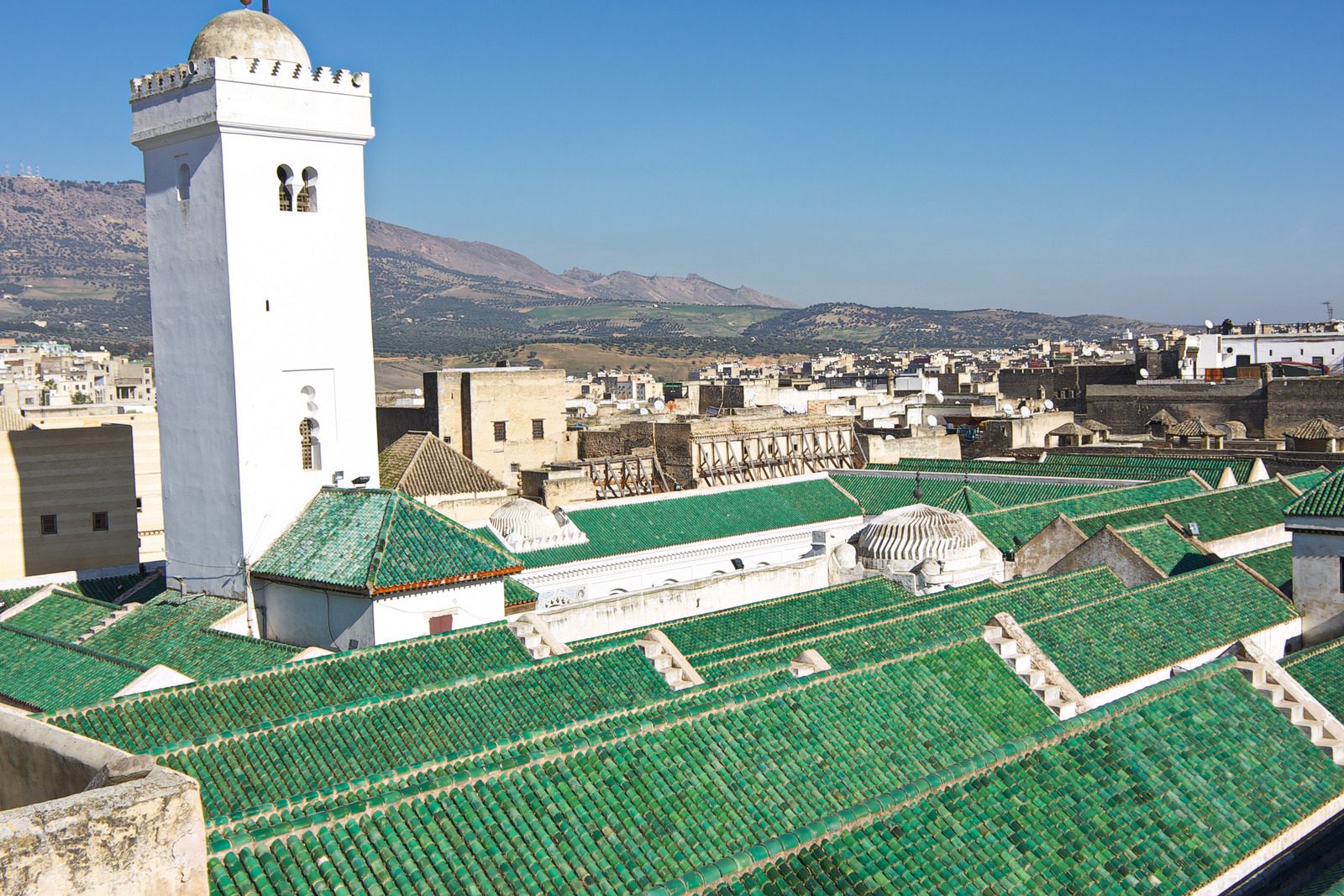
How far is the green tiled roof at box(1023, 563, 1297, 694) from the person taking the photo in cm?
1794

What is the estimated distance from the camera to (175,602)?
21.1 meters

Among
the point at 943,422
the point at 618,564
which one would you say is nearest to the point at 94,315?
the point at 943,422

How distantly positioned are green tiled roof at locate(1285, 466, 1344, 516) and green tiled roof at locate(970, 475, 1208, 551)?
20.5 ft

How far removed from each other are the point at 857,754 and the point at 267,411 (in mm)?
11962

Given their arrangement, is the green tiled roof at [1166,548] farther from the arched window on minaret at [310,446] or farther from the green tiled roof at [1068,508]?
the arched window on minaret at [310,446]

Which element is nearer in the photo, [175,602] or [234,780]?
[234,780]

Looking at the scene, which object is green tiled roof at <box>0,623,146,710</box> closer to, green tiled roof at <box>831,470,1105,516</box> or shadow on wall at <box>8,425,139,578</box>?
shadow on wall at <box>8,425,139,578</box>

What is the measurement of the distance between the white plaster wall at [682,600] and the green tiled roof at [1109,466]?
12.5m

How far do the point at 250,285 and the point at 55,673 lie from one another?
640cm

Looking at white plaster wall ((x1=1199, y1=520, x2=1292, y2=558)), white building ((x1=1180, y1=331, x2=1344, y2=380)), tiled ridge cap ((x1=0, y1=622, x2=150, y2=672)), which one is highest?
white building ((x1=1180, y1=331, x2=1344, y2=380))

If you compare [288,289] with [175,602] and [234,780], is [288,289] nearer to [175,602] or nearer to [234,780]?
[175,602]

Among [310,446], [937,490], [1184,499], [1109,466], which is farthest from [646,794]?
[1109,466]

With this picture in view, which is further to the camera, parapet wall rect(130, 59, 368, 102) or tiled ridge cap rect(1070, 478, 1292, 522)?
tiled ridge cap rect(1070, 478, 1292, 522)

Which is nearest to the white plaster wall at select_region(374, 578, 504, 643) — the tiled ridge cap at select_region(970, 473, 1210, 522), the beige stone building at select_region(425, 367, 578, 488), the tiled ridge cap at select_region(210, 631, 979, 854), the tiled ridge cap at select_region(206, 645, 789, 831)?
the tiled ridge cap at select_region(206, 645, 789, 831)
